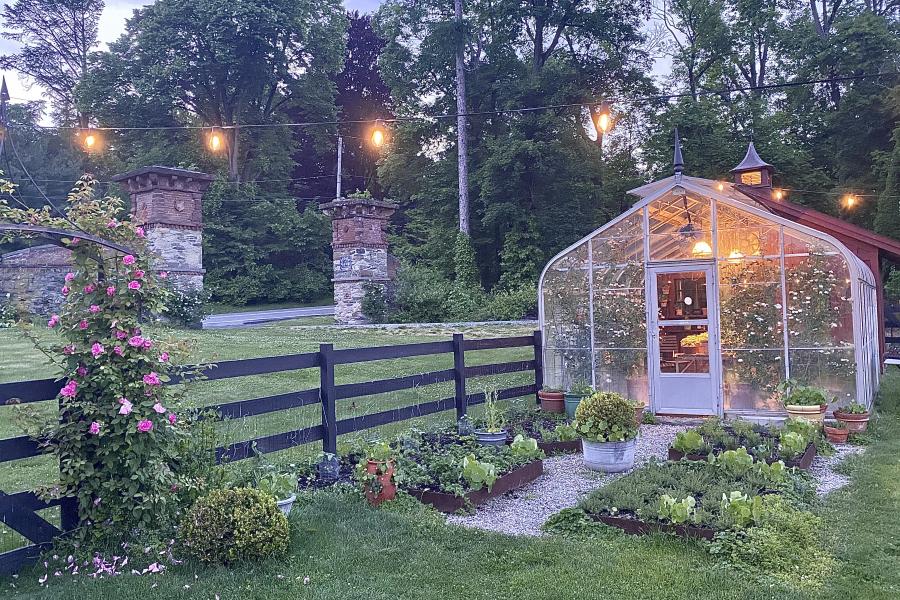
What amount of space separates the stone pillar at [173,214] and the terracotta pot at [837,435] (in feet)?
41.0

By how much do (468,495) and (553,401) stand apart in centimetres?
396

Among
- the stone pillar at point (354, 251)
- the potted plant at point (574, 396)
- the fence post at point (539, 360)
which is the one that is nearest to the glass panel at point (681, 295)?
the potted plant at point (574, 396)

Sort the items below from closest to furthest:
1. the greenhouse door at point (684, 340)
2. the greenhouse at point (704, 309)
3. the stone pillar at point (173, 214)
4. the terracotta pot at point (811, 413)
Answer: the terracotta pot at point (811, 413)
the greenhouse at point (704, 309)
the greenhouse door at point (684, 340)
the stone pillar at point (173, 214)

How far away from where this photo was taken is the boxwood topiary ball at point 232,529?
3.32m

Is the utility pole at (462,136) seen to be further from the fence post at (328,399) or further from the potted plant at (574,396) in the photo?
the fence post at (328,399)

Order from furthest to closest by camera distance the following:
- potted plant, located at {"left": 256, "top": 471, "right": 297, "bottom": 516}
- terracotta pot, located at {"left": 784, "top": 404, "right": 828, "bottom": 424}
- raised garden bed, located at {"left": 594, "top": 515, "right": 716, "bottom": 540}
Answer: terracotta pot, located at {"left": 784, "top": 404, "right": 828, "bottom": 424}
potted plant, located at {"left": 256, "top": 471, "right": 297, "bottom": 516}
raised garden bed, located at {"left": 594, "top": 515, "right": 716, "bottom": 540}

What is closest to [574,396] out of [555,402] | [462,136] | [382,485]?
[555,402]

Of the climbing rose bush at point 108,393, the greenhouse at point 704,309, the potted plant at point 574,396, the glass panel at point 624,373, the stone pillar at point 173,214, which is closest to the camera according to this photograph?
the climbing rose bush at point 108,393

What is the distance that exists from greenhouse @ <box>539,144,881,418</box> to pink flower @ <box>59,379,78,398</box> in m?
6.48

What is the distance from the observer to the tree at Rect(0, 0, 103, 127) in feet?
96.0

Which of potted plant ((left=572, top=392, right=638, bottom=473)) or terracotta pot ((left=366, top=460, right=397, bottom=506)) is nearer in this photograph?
terracotta pot ((left=366, top=460, right=397, bottom=506))

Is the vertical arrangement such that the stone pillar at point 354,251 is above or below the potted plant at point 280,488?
above

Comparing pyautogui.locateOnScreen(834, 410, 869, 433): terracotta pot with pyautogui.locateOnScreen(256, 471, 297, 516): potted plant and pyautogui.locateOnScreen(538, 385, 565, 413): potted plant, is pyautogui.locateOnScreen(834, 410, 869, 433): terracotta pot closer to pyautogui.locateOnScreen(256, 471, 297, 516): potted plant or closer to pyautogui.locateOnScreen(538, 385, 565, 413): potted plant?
pyautogui.locateOnScreen(538, 385, 565, 413): potted plant

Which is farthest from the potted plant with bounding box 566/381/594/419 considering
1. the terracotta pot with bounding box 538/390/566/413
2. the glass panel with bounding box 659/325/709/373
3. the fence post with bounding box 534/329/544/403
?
the glass panel with bounding box 659/325/709/373
